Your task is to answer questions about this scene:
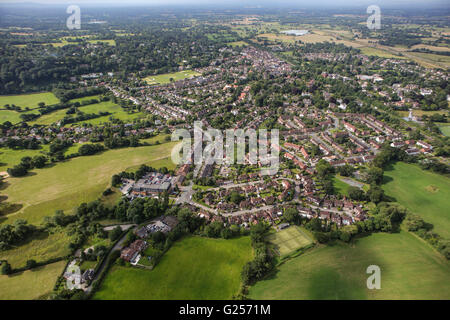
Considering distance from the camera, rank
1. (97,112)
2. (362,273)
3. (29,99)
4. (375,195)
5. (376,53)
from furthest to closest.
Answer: (376,53) < (29,99) < (97,112) < (375,195) < (362,273)

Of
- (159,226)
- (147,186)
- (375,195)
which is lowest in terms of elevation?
(159,226)

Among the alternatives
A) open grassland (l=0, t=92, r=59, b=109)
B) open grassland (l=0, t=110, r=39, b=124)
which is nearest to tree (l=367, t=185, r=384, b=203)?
open grassland (l=0, t=110, r=39, b=124)

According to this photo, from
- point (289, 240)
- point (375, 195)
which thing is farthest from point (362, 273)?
point (375, 195)

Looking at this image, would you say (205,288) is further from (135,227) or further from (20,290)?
(20,290)

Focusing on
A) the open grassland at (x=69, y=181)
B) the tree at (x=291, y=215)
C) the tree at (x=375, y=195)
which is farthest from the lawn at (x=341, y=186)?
the open grassland at (x=69, y=181)

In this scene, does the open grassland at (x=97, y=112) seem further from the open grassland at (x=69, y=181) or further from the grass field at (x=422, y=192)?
the grass field at (x=422, y=192)

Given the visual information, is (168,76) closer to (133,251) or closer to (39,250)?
(39,250)

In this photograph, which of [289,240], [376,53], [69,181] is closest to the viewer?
[289,240]
